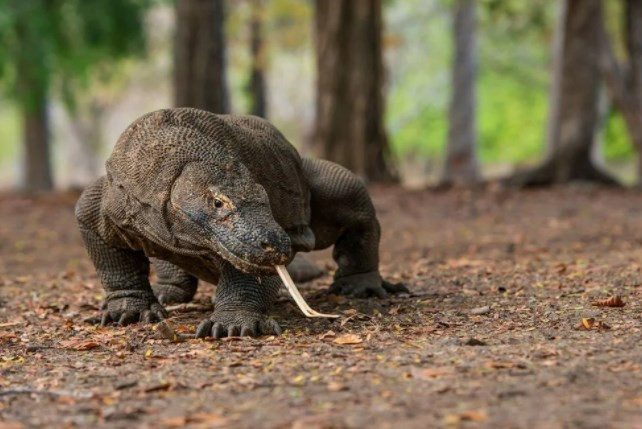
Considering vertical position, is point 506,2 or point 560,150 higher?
point 506,2

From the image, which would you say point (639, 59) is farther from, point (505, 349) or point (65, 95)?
point (505, 349)

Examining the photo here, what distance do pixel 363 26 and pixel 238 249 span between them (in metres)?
8.33

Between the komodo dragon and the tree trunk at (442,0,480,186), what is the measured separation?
12.9m

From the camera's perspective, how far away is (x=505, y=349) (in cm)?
347

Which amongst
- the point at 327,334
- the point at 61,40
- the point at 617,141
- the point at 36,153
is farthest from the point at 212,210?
the point at 617,141

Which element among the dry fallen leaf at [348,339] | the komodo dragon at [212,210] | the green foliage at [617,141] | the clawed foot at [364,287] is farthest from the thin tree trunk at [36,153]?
the green foliage at [617,141]


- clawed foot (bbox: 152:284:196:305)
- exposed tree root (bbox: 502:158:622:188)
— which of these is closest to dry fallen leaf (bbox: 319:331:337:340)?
clawed foot (bbox: 152:284:196:305)

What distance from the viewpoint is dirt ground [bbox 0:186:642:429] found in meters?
2.75

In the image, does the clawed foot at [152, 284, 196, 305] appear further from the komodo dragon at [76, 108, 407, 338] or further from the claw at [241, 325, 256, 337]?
the claw at [241, 325, 256, 337]

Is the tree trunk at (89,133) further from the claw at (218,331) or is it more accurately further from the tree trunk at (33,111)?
the claw at (218,331)

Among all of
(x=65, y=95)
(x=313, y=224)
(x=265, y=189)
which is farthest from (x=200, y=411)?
(x=65, y=95)

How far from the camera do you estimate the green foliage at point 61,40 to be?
1305cm

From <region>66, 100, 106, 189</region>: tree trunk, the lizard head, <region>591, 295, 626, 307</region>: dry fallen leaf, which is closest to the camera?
the lizard head

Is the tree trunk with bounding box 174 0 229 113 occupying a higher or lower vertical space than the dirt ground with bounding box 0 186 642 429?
higher
